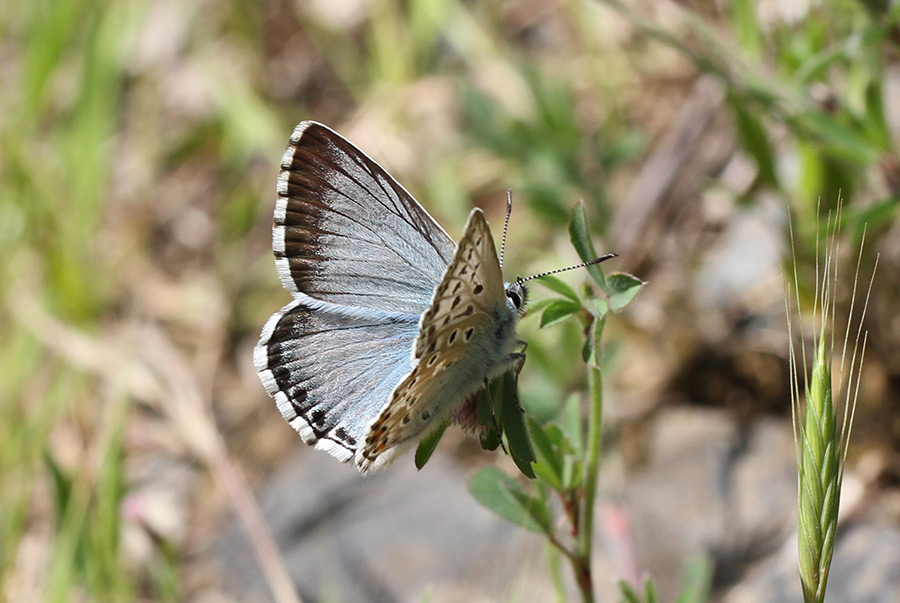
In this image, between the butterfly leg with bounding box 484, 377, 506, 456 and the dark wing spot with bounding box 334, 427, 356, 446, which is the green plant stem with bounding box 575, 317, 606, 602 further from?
the dark wing spot with bounding box 334, 427, 356, 446

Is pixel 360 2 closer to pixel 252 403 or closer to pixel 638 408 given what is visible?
pixel 252 403

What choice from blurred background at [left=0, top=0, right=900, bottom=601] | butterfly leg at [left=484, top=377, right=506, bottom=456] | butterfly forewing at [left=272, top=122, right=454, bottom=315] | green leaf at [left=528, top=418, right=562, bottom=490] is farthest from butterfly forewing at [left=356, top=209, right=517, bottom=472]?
blurred background at [left=0, top=0, right=900, bottom=601]

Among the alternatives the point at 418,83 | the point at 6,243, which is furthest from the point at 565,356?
the point at 6,243

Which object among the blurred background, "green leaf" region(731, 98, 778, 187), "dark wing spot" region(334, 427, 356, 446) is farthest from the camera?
"green leaf" region(731, 98, 778, 187)

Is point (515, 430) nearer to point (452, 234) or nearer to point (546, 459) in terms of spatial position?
point (546, 459)

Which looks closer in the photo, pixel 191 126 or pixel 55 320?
pixel 55 320

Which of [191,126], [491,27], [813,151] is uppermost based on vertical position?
[491,27]

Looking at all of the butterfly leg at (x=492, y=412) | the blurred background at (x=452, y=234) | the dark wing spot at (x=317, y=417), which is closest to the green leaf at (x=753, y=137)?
the blurred background at (x=452, y=234)

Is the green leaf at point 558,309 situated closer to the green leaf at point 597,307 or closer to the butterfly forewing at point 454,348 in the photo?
the green leaf at point 597,307
